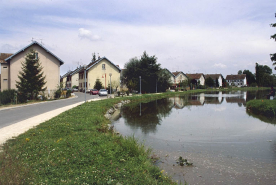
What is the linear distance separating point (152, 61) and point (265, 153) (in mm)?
48235

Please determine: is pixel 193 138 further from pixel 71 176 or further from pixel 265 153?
pixel 71 176

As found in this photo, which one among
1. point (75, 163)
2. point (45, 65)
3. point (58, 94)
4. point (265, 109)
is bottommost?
point (75, 163)

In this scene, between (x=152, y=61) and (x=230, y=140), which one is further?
(x=152, y=61)

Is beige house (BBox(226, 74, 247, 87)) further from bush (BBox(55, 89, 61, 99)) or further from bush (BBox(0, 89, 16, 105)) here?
bush (BBox(0, 89, 16, 105))

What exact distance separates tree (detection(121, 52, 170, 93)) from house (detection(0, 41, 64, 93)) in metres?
17.5

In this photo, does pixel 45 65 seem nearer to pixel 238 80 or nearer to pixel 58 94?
pixel 58 94

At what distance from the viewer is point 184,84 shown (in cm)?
7262

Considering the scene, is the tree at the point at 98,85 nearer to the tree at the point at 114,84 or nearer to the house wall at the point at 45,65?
the tree at the point at 114,84

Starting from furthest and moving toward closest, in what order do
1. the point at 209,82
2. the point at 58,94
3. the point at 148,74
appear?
the point at 209,82 → the point at 148,74 → the point at 58,94

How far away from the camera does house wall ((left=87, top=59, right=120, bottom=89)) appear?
58.2 m

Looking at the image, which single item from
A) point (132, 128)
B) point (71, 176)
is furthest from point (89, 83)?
point (71, 176)

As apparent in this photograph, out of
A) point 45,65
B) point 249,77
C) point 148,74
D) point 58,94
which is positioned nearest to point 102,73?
point 148,74

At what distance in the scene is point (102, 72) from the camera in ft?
194

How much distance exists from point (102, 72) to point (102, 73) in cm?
25
